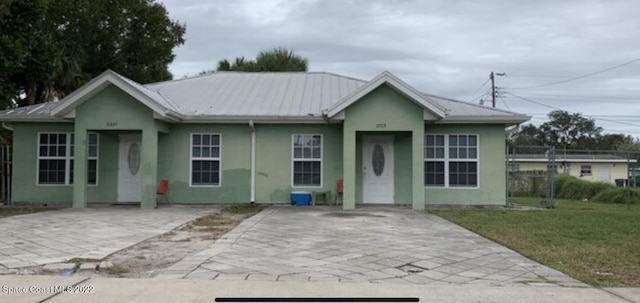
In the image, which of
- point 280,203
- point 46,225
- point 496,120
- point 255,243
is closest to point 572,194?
point 496,120

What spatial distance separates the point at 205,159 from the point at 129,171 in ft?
8.00

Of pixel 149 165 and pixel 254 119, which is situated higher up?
pixel 254 119

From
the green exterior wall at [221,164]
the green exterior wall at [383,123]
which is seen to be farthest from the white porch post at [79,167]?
the green exterior wall at [383,123]

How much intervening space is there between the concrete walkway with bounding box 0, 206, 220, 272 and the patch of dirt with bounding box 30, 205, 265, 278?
0.28 meters

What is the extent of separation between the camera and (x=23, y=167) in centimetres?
1638

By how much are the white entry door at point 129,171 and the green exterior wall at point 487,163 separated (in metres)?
9.06

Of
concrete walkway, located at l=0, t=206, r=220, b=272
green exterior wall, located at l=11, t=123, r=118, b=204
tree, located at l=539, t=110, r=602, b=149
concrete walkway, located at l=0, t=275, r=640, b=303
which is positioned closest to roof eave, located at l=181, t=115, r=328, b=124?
concrete walkway, located at l=0, t=206, r=220, b=272

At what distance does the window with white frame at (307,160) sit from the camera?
16281 mm

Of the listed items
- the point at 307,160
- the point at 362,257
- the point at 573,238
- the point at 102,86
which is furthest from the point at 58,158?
the point at 573,238

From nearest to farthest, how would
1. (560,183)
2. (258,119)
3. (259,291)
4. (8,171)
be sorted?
(259,291) → (258,119) → (8,171) → (560,183)

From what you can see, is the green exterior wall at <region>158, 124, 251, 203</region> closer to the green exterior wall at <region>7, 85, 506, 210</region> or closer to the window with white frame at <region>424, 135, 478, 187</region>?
the green exterior wall at <region>7, 85, 506, 210</region>

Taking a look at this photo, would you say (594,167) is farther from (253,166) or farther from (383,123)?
(253,166)

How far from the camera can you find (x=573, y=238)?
9.66 meters

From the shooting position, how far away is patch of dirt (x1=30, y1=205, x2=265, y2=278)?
657cm
